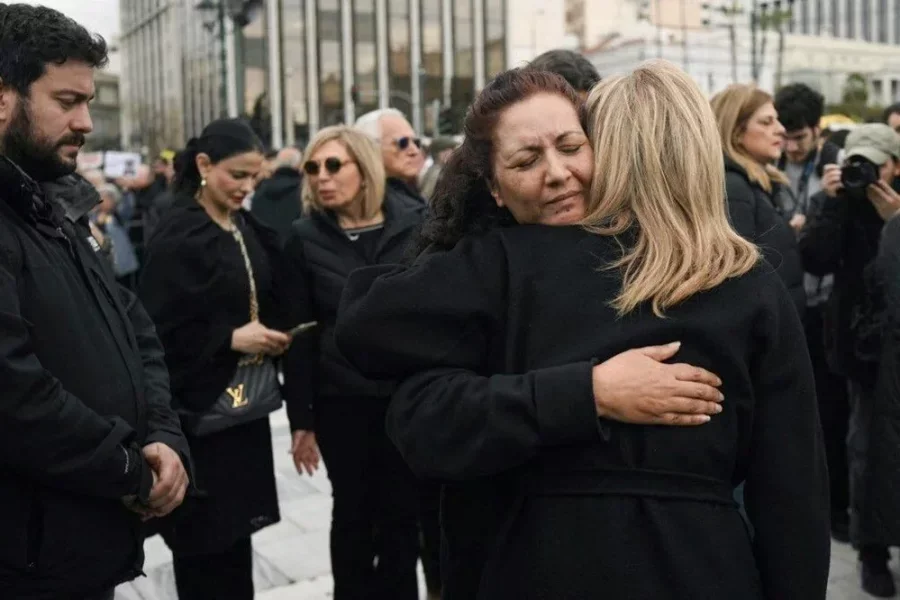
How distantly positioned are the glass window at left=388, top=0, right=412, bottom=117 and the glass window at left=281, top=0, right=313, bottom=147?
589cm

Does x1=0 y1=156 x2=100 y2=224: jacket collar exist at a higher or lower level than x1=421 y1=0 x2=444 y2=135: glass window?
lower

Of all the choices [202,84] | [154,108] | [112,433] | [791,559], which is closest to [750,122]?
[791,559]

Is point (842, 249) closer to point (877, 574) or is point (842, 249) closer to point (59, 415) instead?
point (877, 574)

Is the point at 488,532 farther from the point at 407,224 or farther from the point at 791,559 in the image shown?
the point at 407,224

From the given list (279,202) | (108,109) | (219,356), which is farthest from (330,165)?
(108,109)

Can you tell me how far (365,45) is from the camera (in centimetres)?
6375

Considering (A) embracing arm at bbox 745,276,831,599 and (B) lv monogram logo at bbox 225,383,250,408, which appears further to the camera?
(B) lv monogram logo at bbox 225,383,250,408

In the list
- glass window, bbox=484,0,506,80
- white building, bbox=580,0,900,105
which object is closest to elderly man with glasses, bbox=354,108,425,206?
white building, bbox=580,0,900,105

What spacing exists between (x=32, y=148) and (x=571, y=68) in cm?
153

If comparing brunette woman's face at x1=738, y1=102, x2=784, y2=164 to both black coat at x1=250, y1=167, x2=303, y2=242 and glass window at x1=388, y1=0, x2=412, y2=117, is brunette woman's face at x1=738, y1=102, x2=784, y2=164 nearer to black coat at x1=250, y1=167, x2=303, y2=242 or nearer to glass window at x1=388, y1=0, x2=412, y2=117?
black coat at x1=250, y1=167, x2=303, y2=242

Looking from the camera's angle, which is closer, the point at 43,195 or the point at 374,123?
the point at 43,195

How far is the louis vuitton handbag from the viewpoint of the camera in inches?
124

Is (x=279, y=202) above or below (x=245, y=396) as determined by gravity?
above

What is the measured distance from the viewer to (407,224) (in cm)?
347
